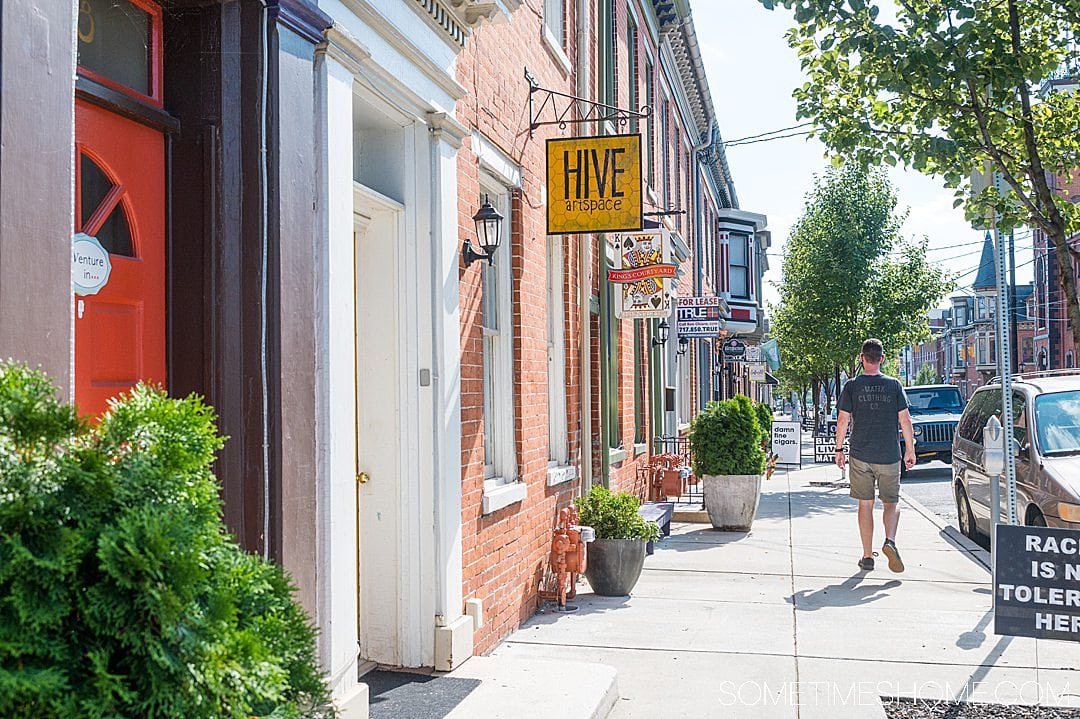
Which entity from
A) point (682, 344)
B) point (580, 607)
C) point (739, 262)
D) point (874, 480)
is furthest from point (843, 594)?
point (739, 262)

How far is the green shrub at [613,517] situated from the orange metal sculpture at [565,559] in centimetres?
17

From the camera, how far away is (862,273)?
27.8m

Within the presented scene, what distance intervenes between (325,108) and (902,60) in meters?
3.47

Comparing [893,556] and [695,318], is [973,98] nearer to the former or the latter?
[893,556]

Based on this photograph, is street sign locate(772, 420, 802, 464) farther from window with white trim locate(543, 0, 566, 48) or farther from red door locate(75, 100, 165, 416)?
red door locate(75, 100, 165, 416)

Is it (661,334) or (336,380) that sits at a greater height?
(661,334)

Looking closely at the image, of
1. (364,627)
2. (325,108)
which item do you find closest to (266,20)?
(325,108)

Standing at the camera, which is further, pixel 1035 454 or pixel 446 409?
pixel 1035 454

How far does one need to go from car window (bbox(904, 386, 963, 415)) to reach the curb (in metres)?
8.48

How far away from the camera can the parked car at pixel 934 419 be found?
21.0 m

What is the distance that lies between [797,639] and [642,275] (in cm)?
473

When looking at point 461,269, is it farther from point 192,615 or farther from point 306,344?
point 192,615

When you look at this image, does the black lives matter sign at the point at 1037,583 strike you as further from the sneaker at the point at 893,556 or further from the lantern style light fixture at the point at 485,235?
the sneaker at the point at 893,556

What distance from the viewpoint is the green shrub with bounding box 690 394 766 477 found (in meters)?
11.4
